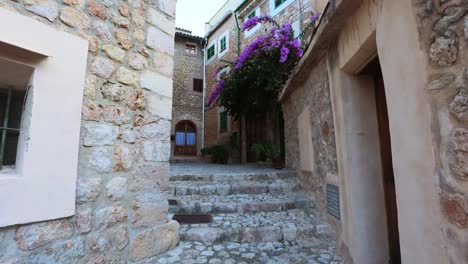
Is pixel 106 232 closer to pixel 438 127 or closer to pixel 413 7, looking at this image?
pixel 438 127

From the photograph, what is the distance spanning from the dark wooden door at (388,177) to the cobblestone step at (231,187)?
6.93 feet

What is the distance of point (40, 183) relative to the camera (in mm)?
1618

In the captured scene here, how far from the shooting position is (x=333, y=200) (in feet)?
8.35

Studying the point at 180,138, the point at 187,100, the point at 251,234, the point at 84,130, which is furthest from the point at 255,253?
the point at 187,100

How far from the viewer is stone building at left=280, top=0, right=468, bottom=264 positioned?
1.03 m

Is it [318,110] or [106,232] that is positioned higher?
[318,110]

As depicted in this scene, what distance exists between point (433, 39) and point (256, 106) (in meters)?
7.27

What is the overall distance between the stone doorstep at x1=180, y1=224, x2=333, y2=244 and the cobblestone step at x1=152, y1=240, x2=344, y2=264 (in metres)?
0.05

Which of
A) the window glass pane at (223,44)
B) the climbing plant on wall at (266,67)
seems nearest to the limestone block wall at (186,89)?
the window glass pane at (223,44)

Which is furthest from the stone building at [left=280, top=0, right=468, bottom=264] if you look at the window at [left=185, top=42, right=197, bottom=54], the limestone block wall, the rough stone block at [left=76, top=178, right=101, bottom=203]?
the window at [left=185, top=42, right=197, bottom=54]

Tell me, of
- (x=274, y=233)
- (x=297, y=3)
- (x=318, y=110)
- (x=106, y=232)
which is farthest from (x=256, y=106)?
(x=106, y=232)

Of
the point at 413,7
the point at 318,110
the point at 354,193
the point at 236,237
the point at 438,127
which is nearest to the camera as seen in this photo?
the point at 438,127

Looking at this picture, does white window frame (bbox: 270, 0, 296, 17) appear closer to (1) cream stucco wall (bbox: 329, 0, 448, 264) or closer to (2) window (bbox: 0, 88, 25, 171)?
(1) cream stucco wall (bbox: 329, 0, 448, 264)

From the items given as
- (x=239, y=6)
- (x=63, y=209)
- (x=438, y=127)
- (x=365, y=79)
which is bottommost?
(x=63, y=209)
